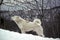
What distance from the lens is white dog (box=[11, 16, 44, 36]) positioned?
1.42 m

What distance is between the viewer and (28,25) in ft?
4.83

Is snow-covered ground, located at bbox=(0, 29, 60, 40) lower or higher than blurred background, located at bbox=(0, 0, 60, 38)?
lower

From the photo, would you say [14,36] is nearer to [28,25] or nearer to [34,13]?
[28,25]

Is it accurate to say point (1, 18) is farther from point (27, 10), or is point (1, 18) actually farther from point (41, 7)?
point (41, 7)

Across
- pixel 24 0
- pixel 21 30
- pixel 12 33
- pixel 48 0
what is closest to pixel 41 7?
pixel 48 0

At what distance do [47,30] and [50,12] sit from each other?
8.9 inches

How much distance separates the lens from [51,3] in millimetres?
1379

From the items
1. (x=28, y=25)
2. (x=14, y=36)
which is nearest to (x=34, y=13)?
(x=28, y=25)

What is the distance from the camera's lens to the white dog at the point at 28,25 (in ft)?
4.66

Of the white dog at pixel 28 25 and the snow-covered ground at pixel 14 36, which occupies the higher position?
the white dog at pixel 28 25

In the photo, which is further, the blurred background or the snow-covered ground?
the snow-covered ground

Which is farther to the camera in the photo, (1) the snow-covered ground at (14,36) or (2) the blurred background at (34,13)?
(1) the snow-covered ground at (14,36)

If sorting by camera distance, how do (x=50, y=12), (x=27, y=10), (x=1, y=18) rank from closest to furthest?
(x=50, y=12)
(x=27, y=10)
(x=1, y=18)

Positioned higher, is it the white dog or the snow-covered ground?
the white dog
